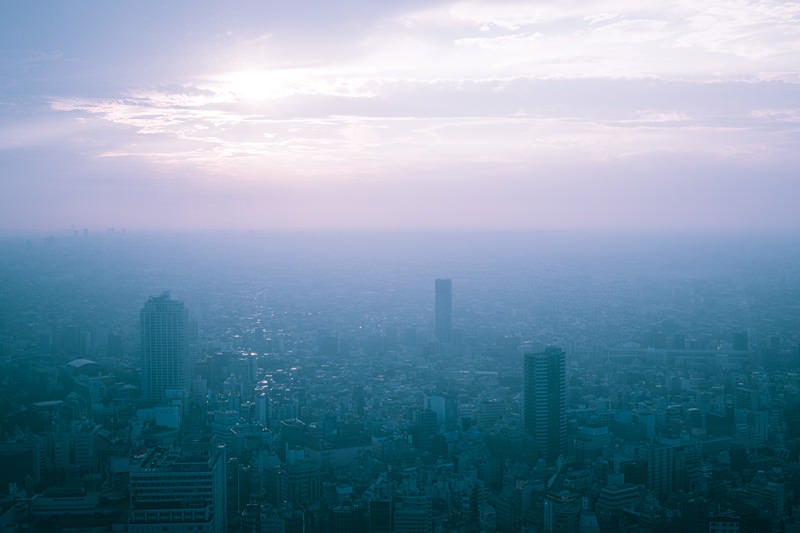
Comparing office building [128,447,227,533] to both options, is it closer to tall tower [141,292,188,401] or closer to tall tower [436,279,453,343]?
tall tower [141,292,188,401]

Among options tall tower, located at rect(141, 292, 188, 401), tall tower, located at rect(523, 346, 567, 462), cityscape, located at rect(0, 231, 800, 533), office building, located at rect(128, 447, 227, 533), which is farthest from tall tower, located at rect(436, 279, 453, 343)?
office building, located at rect(128, 447, 227, 533)

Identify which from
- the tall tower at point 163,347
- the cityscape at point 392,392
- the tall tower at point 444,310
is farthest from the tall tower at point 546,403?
the tall tower at point 444,310

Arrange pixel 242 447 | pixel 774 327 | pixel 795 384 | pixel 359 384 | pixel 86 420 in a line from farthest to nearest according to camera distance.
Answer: pixel 774 327 < pixel 359 384 < pixel 795 384 < pixel 86 420 < pixel 242 447

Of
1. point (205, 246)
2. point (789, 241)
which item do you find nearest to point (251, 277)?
point (205, 246)

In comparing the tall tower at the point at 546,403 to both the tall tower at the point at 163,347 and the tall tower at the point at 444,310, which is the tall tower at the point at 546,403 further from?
the tall tower at the point at 444,310

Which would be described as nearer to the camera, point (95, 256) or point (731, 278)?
point (95, 256)

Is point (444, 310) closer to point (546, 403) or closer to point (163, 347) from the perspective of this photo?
point (163, 347)

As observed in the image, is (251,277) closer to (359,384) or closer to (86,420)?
(359,384)
